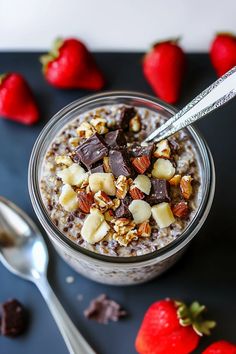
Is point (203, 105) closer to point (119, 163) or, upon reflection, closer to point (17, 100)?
point (119, 163)

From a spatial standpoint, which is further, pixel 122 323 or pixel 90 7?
pixel 90 7

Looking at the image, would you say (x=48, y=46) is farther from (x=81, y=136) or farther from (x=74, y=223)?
(x=74, y=223)

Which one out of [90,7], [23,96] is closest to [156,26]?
[90,7]

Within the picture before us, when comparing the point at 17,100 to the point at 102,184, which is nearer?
the point at 102,184

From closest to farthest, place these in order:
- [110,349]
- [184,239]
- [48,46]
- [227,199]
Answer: [184,239] → [110,349] → [227,199] → [48,46]

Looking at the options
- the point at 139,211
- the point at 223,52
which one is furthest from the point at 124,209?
the point at 223,52

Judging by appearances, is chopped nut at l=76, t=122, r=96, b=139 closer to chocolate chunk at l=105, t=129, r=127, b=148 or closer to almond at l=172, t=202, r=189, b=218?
chocolate chunk at l=105, t=129, r=127, b=148

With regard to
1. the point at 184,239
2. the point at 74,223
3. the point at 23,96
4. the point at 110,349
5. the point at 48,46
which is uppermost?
the point at 48,46
